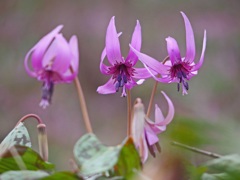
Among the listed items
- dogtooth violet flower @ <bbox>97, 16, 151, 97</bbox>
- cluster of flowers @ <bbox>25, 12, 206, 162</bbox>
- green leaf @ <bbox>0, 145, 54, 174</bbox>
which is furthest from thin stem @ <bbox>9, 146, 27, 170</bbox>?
dogtooth violet flower @ <bbox>97, 16, 151, 97</bbox>

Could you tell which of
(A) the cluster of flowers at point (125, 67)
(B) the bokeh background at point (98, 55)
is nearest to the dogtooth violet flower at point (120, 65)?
(A) the cluster of flowers at point (125, 67)

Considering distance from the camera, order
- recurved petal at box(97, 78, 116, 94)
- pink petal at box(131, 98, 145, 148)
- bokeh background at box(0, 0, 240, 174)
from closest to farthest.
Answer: pink petal at box(131, 98, 145, 148) → recurved petal at box(97, 78, 116, 94) → bokeh background at box(0, 0, 240, 174)

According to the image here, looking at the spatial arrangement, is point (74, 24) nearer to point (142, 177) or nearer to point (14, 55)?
point (14, 55)

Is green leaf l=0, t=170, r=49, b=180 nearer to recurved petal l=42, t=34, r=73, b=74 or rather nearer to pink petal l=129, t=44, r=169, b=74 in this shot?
recurved petal l=42, t=34, r=73, b=74

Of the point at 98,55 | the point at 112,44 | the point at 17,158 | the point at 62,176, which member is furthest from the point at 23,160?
the point at 98,55

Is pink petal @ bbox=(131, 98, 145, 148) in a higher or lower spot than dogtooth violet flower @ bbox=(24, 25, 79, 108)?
lower

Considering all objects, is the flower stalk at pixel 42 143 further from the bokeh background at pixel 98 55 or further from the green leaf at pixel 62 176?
the bokeh background at pixel 98 55
